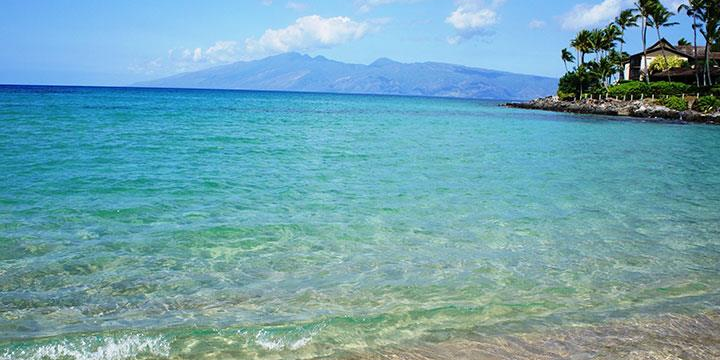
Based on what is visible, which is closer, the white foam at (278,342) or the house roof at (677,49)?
the white foam at (278,342)

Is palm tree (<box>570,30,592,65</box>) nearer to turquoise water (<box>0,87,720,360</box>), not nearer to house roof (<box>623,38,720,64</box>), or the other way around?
house roof (<box>623,38,720,64</box>)

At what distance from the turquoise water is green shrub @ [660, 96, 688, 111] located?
5267cm

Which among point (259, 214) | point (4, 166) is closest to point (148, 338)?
point (259, 214)

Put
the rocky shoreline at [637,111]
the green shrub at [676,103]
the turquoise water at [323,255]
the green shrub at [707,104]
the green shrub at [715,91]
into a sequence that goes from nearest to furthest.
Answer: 1. the turquoise water at [323,255]
2. the rocky shoreline at [637,111]
3. the green shrub at [707,104]
4. the green shrub at [676,103]
5. the green shrub at [715,91]

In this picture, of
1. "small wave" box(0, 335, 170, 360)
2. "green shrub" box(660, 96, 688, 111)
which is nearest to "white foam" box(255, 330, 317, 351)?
"small wave" box(0, 335, 170, 360)

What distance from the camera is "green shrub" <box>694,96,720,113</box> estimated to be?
2329 inches

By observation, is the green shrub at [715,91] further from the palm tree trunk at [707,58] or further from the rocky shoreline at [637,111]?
the rocky shoreline at [637,111]

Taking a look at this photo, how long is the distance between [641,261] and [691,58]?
9524cm

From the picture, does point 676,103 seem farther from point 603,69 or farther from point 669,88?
point 603,69

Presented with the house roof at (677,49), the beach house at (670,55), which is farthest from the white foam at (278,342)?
the house roof at (677,49)

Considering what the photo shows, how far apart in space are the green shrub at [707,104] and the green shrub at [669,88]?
36.0ft

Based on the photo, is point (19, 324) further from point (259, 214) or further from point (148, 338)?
point (259, 214)

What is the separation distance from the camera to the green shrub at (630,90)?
7794 cm

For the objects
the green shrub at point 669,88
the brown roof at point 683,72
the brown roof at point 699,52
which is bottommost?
the green shrub at point 669,88
